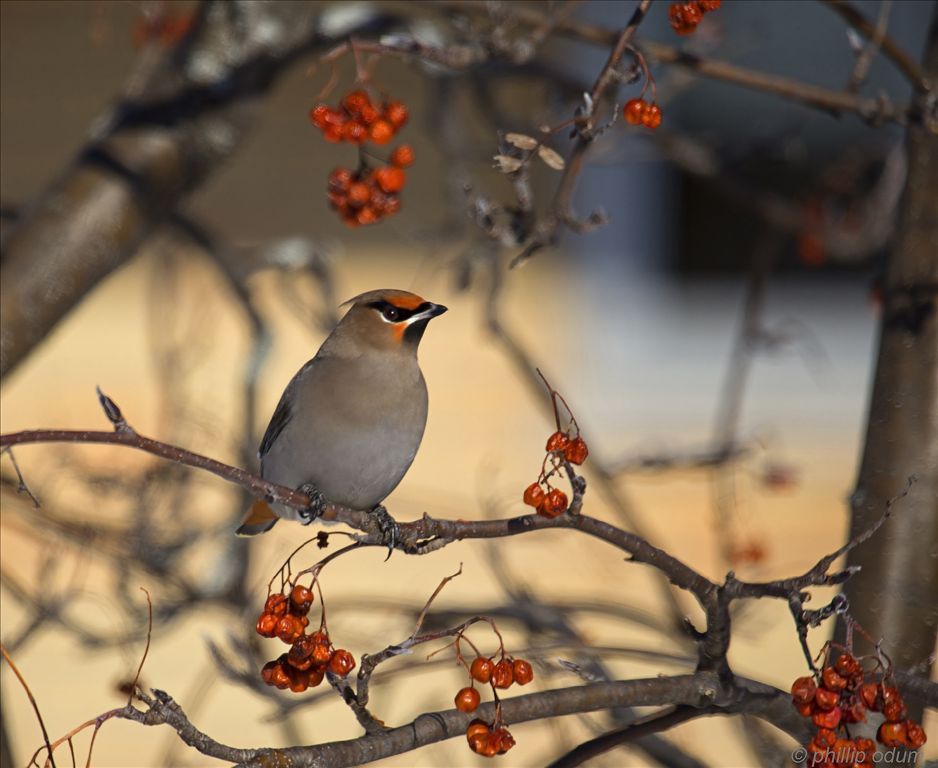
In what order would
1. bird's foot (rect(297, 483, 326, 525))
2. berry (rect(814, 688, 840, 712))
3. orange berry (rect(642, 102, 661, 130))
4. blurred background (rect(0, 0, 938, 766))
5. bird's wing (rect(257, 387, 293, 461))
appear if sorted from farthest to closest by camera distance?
blurred background (rect(0, 0, 938, 766))
bird's wing (rect(257, 387, 293, 461))
orange berry (rect(642, 102, 661, 130))
bird's foot (rect(297, 483, 326, 525))
berry (rect(814, 688, 840, 712))

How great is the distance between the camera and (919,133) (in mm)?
2404

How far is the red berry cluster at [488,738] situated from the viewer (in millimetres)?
1694

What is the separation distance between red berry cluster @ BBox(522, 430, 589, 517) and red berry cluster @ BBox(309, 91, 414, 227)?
0.83 metres

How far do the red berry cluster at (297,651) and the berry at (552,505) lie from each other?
35 centimetres

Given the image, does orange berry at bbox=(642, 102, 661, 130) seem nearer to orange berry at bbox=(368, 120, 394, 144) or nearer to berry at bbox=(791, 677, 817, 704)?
orange berry at bbox=(368, 120, 394, 144)

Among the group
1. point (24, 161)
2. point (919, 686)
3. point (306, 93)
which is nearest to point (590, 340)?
point (306, 93)

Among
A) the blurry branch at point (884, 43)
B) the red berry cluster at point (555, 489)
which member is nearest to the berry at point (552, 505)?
the red berry cluster at point (555, 489)

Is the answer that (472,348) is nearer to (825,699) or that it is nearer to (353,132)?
(353,132)

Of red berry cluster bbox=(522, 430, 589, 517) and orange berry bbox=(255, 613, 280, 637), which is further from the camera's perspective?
orange berry bbox=(255, 613, 280, 637)

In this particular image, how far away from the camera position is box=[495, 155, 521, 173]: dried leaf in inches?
76.3

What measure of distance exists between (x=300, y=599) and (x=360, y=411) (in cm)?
92

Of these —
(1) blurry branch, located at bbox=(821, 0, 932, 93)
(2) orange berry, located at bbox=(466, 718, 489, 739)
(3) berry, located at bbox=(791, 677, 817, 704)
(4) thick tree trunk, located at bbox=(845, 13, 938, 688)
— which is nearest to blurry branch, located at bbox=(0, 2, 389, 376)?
(1) blurry branch, located at bbox=(821, 0, 932, 93)

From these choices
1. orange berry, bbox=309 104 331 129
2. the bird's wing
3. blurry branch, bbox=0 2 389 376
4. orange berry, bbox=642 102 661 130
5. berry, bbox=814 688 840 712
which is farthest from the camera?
the bird's wing

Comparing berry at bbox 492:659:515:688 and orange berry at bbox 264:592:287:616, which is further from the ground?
orange berry at bbox 264:592:287:616
